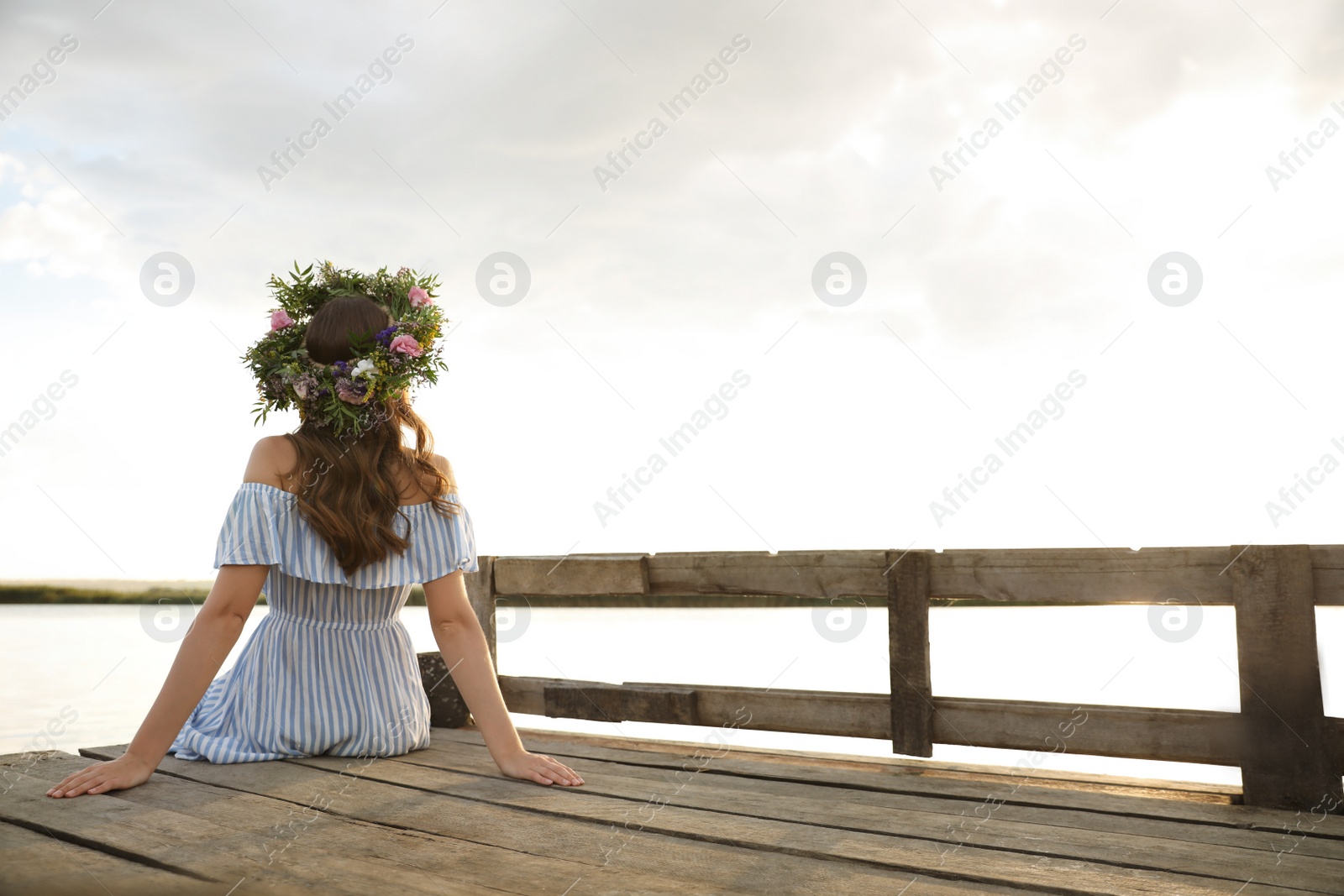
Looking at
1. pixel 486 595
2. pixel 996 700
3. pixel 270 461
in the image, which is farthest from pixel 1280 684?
pixel 486 595

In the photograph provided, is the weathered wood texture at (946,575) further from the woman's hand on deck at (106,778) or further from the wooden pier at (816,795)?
the woman's hand on deck at (106,778)

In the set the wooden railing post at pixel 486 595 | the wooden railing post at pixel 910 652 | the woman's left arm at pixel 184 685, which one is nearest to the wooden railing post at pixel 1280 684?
the wooden railing post at pixel 910 652

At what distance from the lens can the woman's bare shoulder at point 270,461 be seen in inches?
112

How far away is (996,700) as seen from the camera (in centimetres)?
320

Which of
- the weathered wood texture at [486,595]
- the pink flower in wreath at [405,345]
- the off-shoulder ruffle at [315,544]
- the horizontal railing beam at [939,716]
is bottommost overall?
the horizontal railing beam at [939,716]

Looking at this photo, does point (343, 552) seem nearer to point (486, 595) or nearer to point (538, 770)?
point (538, 770)

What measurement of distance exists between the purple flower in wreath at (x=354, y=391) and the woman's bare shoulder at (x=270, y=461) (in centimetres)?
22

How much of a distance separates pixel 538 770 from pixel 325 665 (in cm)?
85

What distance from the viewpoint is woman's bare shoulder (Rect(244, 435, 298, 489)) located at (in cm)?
285

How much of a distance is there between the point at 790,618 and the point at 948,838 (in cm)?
2742

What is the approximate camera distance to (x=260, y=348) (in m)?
3.07

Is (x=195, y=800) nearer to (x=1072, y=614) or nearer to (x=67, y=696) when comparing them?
(x=67, y=696)

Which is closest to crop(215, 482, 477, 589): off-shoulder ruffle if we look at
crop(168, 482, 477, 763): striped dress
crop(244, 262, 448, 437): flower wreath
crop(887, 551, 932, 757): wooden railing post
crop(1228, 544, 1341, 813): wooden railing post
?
crop(168, 482, 477, 763): striped dress

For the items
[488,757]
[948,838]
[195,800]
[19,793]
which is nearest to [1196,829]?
[948,838]
